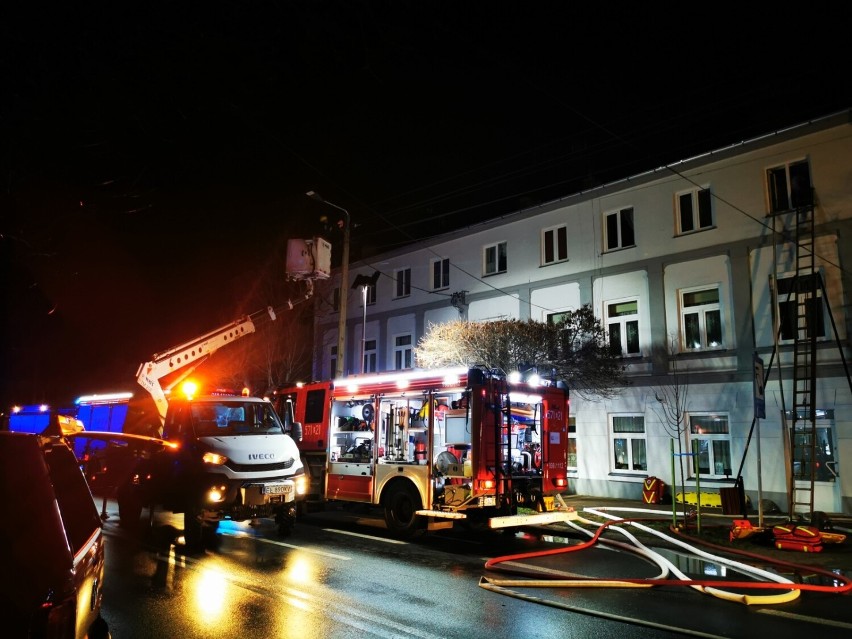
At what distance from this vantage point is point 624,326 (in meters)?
19.1

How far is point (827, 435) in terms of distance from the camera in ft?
48.2

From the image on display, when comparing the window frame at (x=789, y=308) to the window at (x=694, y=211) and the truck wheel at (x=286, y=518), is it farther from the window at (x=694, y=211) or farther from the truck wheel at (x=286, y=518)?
the truck wheel at (x=286, y=518)

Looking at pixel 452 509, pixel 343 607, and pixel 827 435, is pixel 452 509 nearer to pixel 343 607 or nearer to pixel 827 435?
pixel 343 607

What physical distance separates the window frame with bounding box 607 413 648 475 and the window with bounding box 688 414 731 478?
4.38ft

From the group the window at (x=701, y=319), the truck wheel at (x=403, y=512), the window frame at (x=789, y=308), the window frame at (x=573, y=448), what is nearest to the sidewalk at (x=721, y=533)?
the window frame at (x=573, y=448)

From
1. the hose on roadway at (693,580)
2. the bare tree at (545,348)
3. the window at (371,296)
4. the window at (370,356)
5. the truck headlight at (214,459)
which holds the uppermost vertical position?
the window at (371,296)

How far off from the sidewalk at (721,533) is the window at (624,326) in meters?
4.84

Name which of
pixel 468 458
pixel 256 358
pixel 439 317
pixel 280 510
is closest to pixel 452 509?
pixel 468 458

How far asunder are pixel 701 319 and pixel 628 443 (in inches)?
168

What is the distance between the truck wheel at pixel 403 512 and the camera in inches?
414

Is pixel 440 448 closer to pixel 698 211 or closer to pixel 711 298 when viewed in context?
pixel 711 298

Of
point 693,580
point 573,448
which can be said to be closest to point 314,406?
point 693,580

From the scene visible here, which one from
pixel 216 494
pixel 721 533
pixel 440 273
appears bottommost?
pixel 721 533

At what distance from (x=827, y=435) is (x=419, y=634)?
537 inches
